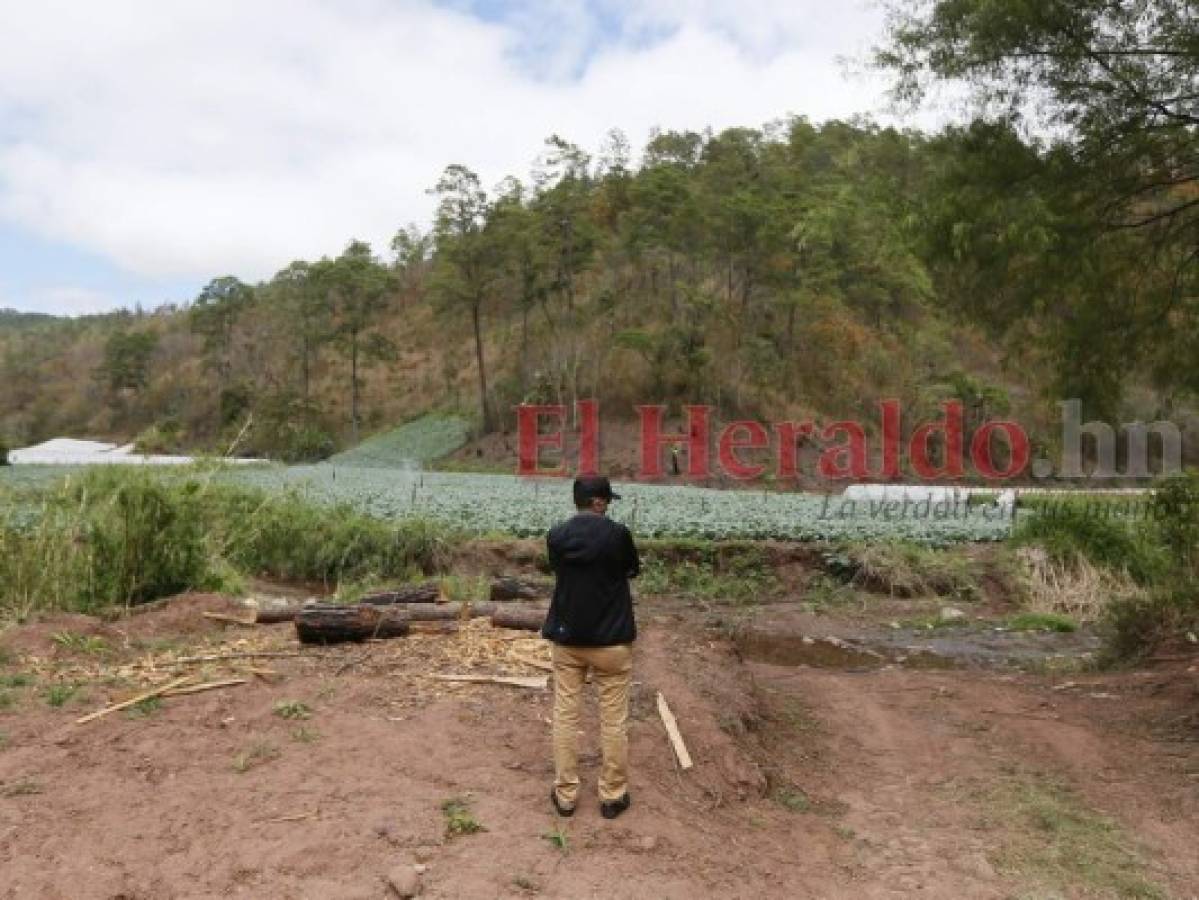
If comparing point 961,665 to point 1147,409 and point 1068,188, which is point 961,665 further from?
point 1147,409

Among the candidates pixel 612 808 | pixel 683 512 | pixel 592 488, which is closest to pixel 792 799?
pixel 612 808

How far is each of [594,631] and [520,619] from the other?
240 cm

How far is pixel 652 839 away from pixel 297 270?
42.6 meters

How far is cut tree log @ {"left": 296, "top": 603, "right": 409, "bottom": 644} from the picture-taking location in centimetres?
689

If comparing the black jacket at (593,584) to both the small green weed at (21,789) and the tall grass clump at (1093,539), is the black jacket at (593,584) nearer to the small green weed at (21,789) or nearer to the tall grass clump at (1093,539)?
the small green weed at (21,789)

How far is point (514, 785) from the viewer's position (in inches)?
198

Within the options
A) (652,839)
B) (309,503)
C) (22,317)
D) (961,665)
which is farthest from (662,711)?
(22,317)

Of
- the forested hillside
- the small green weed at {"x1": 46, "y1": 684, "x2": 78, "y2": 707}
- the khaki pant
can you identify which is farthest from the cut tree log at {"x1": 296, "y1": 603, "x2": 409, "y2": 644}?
the forested hillside

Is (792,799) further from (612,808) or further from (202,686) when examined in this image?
(202,686)

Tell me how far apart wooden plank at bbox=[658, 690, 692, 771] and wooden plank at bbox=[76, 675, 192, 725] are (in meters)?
2.85

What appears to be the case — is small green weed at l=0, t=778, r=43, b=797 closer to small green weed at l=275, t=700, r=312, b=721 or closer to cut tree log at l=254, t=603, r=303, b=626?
small green weed at l=275, t=700, r=312, b=721

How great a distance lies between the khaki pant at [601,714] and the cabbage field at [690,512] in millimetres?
10298

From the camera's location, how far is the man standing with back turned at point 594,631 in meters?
4.82

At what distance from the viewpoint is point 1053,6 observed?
6660mm
